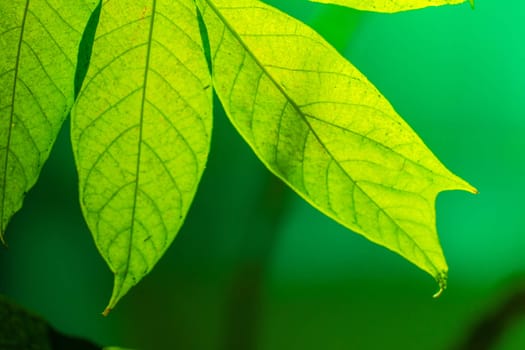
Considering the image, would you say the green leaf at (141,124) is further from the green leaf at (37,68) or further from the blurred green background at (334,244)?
the blurred green background at (334,244)

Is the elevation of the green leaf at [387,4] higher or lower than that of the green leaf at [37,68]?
higher

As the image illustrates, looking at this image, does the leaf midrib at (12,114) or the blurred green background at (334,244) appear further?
the blurred green background at (334,244)

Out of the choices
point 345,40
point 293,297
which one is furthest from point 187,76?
point 293,297

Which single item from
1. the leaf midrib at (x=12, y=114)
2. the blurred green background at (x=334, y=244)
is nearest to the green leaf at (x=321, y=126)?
the leaf midrib at (x=12, y=114)

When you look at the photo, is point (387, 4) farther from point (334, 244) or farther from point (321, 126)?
point (334, 244)

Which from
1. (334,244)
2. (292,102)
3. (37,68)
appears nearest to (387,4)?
(292,102)

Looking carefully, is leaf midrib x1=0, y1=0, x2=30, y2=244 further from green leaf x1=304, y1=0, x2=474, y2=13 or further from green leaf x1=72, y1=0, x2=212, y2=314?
green leaf x1=304, y1=0, x2=474, y2=13

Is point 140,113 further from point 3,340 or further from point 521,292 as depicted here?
point 521,292

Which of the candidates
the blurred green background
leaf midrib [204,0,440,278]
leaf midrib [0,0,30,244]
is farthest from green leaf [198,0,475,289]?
the blurred green background
